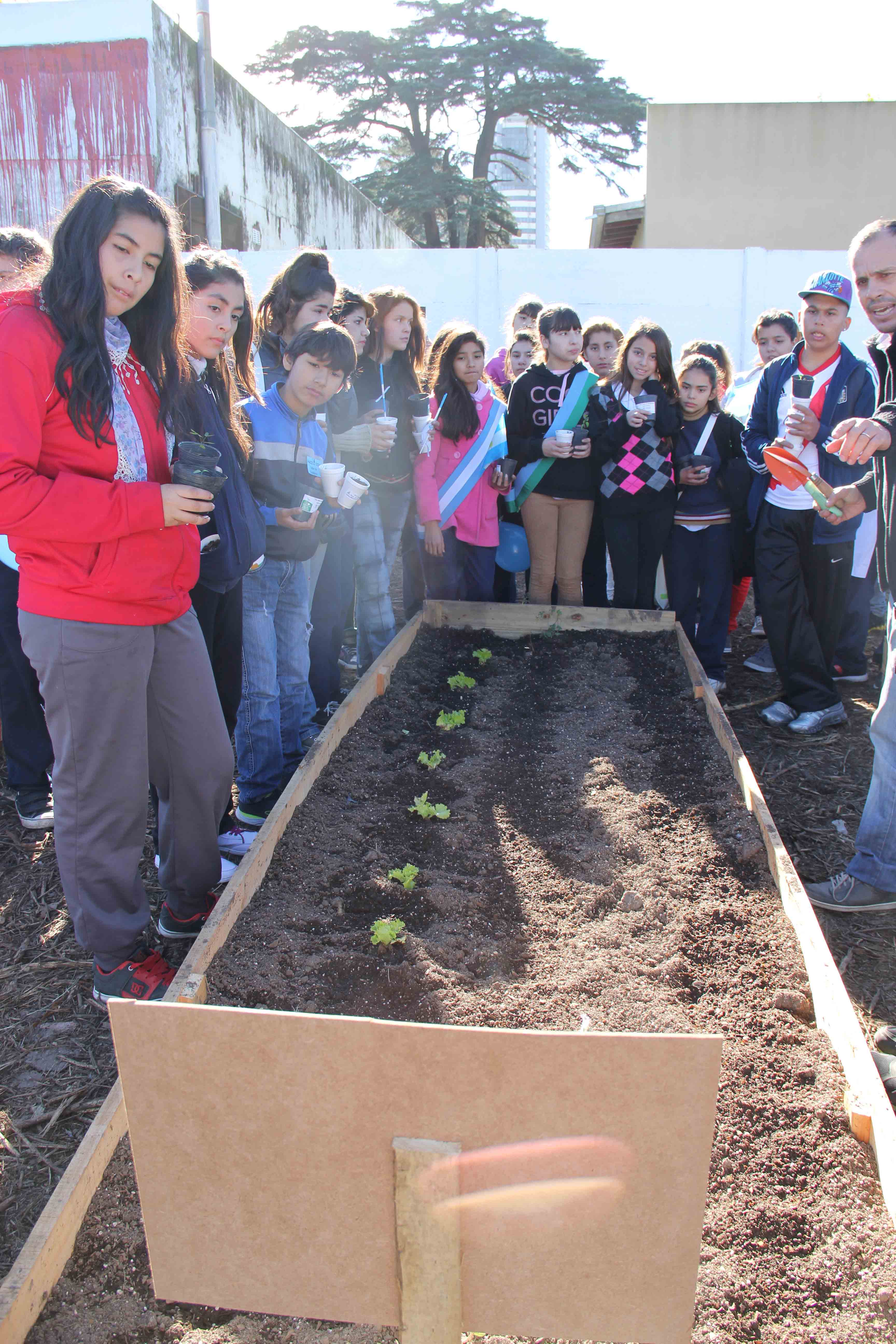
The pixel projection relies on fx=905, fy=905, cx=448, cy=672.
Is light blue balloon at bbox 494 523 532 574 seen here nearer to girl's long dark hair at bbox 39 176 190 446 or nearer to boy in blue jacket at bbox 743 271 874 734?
boy in blue jacket at bbox 743 271 874 734

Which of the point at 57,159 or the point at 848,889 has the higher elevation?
the point at 57,159

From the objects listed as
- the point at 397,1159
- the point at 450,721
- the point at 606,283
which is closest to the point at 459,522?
the point at 450,721

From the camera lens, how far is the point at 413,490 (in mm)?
4852

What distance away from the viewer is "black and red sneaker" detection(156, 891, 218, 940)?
8.63 feet

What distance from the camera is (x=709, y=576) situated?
16.2 feet

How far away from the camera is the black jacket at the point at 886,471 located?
106 inches

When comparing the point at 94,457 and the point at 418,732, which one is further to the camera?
the point at 418,732

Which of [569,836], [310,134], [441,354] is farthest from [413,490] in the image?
[310,134]

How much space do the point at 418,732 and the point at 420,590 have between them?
1832mm

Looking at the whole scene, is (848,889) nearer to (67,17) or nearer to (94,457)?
(94,457)

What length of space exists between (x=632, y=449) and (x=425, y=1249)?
4340 mm

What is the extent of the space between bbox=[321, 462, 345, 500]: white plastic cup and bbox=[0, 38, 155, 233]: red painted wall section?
808 centimetres

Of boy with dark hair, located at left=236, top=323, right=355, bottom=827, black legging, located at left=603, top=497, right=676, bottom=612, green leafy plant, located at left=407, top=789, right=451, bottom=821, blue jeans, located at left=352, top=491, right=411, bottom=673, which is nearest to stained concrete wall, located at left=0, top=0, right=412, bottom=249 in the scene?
blue jeans, located at left=352, top=491, right=411, bottom=673

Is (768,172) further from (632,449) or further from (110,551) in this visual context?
(110,551)
